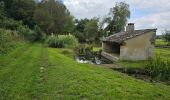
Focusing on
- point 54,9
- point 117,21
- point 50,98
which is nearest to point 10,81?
point 50,98

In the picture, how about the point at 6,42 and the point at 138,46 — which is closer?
the point at 138,46

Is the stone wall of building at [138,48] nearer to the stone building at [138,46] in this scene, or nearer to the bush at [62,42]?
the stone building at [138,46]

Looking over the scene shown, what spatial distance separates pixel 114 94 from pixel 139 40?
15.1 m

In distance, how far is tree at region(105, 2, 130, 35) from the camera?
193 feet

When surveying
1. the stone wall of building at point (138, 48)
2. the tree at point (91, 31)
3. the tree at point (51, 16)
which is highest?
the tree at point (51, 16)

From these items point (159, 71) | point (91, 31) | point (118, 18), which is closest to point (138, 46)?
point (159, 71)

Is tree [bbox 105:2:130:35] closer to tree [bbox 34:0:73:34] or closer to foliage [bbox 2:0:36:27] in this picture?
tree [bbox 34:0:73:34]

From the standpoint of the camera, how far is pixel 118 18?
196 feet

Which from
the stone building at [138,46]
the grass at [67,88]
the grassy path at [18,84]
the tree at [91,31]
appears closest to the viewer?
the grassy path at [18,84]

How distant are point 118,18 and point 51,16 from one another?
1917 cm

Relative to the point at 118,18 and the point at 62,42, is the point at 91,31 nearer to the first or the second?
the point at 118,18

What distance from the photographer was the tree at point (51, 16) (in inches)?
1887

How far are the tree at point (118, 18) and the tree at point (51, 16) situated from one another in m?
13.3

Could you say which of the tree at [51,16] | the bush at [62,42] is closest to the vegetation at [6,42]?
the bush at [62,42]
